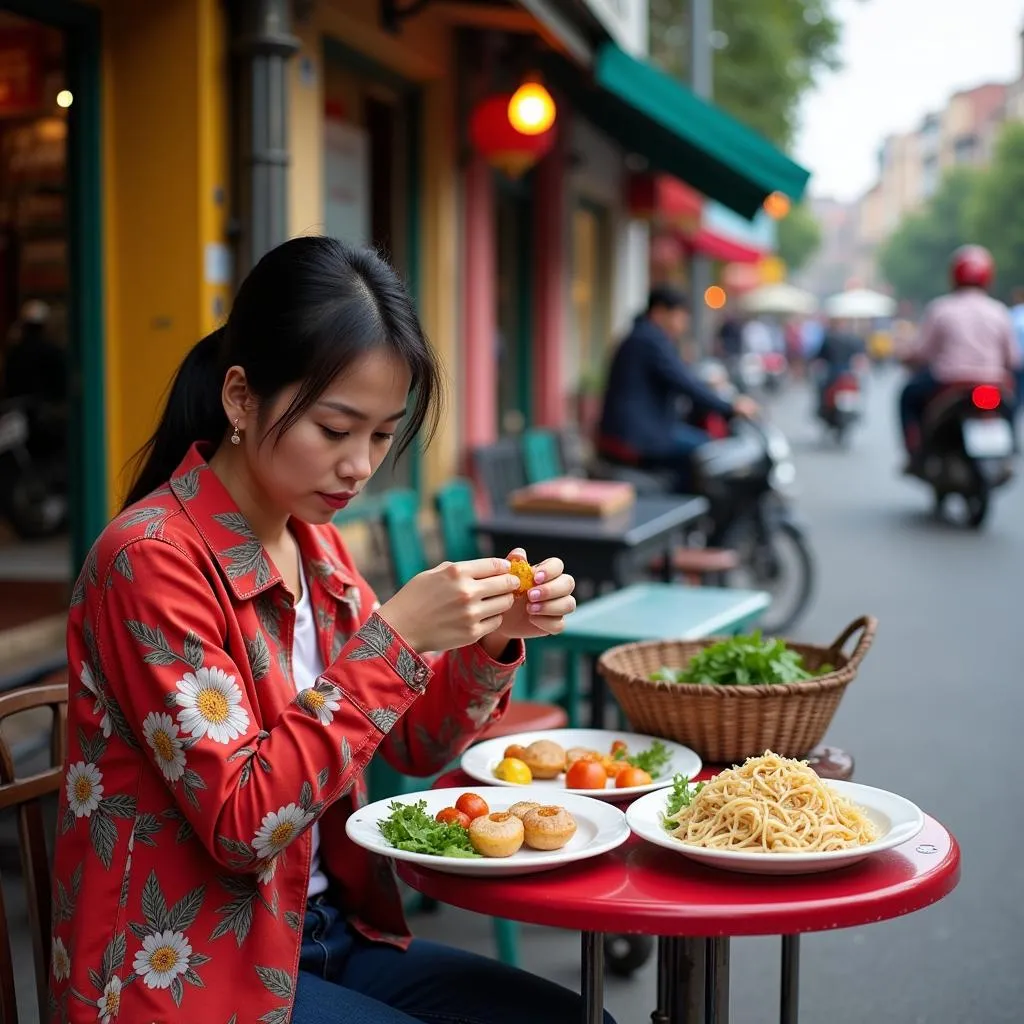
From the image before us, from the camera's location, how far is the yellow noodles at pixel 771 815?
2.03 metres

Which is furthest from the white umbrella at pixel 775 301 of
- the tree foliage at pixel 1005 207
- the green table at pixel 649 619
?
the green table at pixel 649 619

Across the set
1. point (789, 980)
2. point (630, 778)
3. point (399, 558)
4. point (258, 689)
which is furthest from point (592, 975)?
point (399, 558)

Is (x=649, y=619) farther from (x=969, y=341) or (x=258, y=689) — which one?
(x=969, y=341)

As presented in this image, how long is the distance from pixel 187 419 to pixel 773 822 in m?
1.14

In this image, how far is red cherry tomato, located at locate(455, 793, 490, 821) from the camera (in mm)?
2205

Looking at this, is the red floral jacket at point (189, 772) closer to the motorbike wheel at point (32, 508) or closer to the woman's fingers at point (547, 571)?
the woman's fingers at point (547, 571)

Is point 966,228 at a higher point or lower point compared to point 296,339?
higher

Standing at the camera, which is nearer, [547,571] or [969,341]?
[547,571]

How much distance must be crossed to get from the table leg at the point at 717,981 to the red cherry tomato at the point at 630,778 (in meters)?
0.28

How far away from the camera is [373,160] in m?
9.03

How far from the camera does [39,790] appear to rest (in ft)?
7.89

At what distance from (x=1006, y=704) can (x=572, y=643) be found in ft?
11.8

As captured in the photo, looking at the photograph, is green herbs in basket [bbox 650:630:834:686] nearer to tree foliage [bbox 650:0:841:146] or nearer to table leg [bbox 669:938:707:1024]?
table leg [bbox 669:938:707:1024]

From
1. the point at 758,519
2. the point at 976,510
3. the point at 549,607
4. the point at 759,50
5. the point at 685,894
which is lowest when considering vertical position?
the point at 976,510
